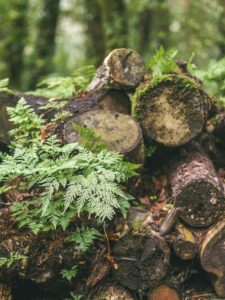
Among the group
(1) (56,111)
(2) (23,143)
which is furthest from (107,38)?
(2) (23,143)

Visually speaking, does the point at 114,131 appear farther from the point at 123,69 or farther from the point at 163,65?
the point at 163,65

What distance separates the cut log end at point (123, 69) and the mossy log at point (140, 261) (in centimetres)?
198

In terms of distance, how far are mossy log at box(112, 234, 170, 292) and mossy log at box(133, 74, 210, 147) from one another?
4.25ft

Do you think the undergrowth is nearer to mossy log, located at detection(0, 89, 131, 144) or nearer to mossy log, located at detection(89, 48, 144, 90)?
mossy log, located at detection(0, 89, 131, 144)

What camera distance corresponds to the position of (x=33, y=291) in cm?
435

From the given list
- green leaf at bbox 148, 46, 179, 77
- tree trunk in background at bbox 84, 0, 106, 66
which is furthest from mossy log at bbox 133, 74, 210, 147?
tree trunk in background at bbox 84, 0, 106, 66

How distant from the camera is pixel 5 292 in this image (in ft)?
13.1

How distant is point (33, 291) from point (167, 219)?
1694 millimetres

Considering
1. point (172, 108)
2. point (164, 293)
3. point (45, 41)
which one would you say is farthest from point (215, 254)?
point (45, 41)

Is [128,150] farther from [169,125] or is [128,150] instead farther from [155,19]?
[155,19]

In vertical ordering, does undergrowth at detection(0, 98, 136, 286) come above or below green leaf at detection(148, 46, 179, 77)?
below

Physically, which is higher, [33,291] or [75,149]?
[75,149]

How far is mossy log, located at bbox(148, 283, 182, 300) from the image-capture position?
3.97 m

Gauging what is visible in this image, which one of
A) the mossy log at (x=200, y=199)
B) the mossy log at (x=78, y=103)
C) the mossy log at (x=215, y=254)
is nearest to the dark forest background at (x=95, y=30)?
the mossy log at (x=78, y=103)
